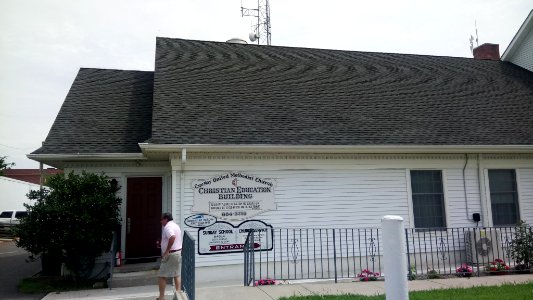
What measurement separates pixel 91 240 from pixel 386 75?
441 inches

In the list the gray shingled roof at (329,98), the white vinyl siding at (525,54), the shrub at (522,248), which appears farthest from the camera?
the white vinyl siding at (525,54)

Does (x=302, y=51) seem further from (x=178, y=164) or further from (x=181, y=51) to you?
(x=178, y=164)

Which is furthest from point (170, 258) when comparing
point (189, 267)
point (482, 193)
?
point (482, 193)

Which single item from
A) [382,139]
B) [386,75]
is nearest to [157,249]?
[382,139]

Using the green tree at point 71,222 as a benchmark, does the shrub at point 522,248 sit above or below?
below

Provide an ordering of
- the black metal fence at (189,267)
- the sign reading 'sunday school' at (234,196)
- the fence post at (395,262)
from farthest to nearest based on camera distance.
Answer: the sign reading 'sunday school' at (234,196)
the black metal fence at (189,267)
the fence post at (395,262)

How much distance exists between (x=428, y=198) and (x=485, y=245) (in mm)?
1834

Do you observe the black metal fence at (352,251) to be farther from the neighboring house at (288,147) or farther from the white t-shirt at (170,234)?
the white t-shirt at (170,234)

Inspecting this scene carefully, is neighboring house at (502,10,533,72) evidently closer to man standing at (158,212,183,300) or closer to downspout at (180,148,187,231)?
downspout at (180,148,187,231)

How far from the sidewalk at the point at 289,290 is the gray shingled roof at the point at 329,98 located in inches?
136

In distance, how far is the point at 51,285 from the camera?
10.5 metres

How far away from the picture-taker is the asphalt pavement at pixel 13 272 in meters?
9.72

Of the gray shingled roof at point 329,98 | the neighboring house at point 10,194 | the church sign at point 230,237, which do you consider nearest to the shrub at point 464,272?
the gray shingled roof at point 329,98

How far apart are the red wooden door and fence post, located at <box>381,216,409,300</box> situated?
8.92 meters
